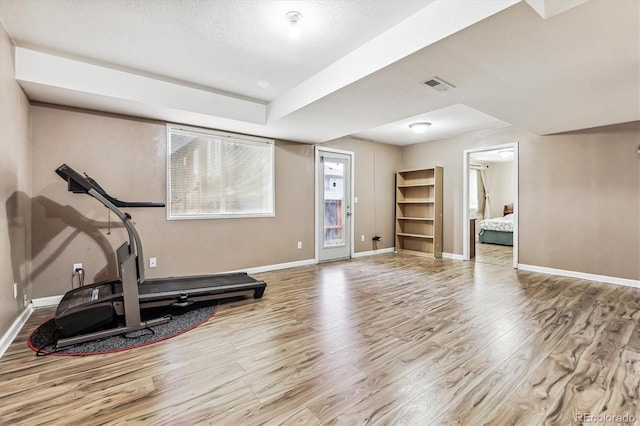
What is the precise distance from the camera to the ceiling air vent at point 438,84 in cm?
273

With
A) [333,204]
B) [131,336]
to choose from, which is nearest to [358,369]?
[131,336]

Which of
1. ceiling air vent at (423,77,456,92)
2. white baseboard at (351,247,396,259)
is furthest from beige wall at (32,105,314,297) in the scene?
ceiling air vent at (423,77,456,92)

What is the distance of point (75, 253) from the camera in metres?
3.47

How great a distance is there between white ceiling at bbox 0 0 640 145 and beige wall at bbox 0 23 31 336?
22 cm

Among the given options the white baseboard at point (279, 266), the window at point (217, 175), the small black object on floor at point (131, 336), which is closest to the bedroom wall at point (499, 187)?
the white baseboard at point (279, 266)

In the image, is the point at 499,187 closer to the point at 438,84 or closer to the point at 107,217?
the point at 438,84

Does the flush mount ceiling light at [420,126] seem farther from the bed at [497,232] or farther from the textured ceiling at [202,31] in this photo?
the bed at [497,232]

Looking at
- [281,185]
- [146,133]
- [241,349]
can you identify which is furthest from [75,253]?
[281,185]

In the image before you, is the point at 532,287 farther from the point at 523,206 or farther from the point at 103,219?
the point at 103,219

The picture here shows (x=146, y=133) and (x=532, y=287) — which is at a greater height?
(x=146, y=133)

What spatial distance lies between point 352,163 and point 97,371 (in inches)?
208

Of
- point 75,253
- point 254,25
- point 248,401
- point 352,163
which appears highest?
point 254,25

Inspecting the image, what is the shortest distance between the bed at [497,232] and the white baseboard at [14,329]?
912cm

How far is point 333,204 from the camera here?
19.9 ft
